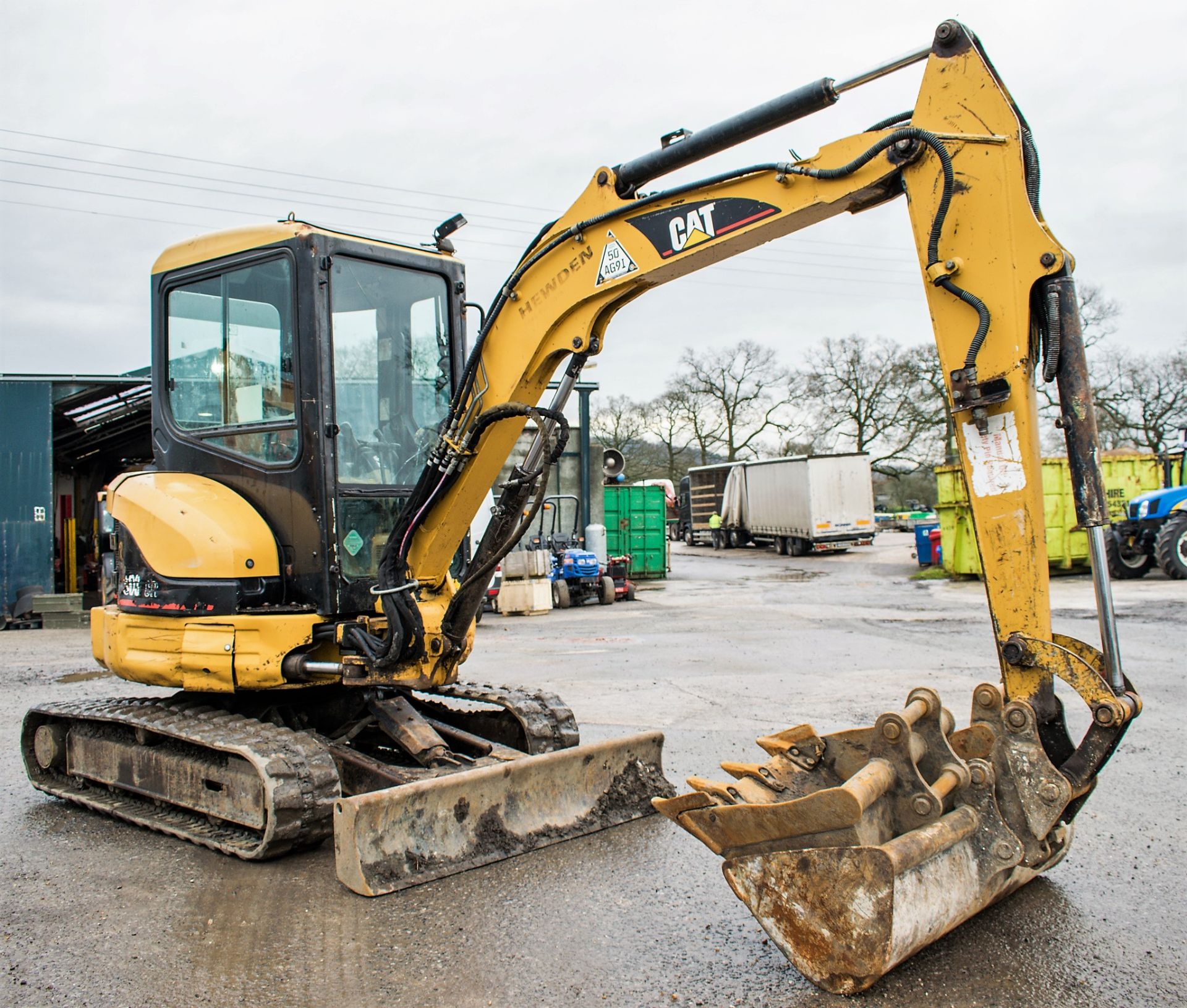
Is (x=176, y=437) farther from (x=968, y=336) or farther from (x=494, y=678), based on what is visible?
(x=494, y=678)

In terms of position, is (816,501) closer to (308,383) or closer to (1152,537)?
(1152,537)

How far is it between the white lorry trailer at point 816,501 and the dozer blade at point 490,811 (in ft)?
90.9

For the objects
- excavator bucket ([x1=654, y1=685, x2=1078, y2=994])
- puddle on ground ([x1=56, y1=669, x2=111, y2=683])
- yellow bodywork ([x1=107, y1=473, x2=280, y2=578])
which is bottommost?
puddle on ground ([x1=56, y1=669, x2=111, y2=683])

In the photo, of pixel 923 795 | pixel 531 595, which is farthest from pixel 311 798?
pixel 531 595

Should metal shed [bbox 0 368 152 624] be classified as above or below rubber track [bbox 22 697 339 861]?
above

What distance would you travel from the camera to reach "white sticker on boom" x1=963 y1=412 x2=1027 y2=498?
3.71 metres

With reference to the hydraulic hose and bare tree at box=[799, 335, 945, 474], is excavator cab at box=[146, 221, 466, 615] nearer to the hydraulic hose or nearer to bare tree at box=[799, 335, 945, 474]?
the hydraulic hose

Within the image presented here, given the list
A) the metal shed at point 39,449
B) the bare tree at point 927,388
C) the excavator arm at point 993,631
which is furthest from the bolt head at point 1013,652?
the bare tree at point 927,388

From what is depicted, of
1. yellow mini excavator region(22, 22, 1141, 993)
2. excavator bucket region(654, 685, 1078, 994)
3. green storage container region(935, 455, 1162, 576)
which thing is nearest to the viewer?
excavator bucket region(654, 685, 1078, 994)

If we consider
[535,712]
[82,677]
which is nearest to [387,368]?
[535,712]

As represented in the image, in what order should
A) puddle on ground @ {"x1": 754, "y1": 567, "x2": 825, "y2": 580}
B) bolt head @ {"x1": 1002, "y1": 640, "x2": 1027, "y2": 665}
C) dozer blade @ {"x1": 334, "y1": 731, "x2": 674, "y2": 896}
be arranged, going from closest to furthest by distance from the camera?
bolt head @ {"x1": 1002, "y1": 640, "x2": 1027, "y2": 665}
dozer blade @ {"x1": 334, "y1": 731, "x2": 674, "y2": 896}
puddle on ground @ {"x1": 754, "y1": 567, "x2": 825, "y2": 580}

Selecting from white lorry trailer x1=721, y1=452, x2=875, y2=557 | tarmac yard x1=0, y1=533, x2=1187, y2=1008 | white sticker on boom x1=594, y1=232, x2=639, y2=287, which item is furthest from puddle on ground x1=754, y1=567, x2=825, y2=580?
white sticker on boom x1=594, y1=232, x2=639, y2=287

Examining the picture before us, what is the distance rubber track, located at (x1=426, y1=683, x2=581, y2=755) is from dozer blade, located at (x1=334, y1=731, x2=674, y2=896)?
18.0 inches

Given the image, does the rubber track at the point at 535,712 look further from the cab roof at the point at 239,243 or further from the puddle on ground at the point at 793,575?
the puddle on ground at the point at 793,575
